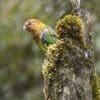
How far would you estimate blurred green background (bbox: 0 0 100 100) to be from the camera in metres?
6.27

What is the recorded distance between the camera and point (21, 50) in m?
6.88

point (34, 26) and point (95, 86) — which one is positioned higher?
point (34, 26)

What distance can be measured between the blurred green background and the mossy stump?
2.80m

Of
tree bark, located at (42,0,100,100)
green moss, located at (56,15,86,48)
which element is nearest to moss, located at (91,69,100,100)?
tree bark, located at (42,0,100,100)

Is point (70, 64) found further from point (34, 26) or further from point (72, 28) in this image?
point (34, 26)

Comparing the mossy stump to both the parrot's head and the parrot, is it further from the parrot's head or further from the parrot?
the parrot's head

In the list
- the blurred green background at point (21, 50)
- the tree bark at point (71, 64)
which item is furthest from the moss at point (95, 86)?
the blurred green background at point (21, 50)

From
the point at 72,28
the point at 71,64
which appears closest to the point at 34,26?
the point at 72,28

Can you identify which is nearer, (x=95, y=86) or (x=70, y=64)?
(x=70, y=64)

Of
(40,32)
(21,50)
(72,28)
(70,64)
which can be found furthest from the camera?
(21,50)

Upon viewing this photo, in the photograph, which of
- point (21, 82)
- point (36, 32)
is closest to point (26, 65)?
point (21, 82)

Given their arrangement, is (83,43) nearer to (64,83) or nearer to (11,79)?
(64,83)

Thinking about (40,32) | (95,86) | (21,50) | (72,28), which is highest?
(21,50)

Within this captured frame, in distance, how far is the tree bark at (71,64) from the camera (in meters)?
3.15
